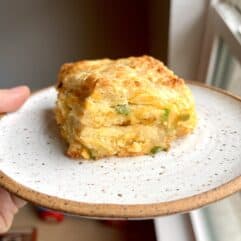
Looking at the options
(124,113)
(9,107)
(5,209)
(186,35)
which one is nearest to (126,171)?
(124,113)

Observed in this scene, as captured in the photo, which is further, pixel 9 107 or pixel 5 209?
pixel 5 209

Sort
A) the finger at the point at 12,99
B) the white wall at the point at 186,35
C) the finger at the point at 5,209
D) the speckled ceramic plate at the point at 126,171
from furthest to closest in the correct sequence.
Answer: the white wall at the point at 186,35 → the finger at the point at 5,209 → the finger at the point at 12,99 → the speckled ceramic plate at the point at 126,171

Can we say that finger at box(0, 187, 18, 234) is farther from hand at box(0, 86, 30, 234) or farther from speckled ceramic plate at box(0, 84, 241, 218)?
speckled ceramic plate at box(0, 84, 241, 218)

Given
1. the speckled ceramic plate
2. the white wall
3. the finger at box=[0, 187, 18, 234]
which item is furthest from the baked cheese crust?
the white wall

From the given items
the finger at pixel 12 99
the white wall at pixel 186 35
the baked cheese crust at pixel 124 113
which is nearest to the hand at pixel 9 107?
the finger at pixel 12 99

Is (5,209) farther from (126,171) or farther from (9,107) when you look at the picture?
(126,171)

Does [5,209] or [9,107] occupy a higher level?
[9,107]

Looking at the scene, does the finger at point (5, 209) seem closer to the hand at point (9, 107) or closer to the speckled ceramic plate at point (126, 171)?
the hand at point (9, 107)

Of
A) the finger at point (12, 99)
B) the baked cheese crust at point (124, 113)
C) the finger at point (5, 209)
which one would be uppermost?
the baked cheese crust at point (124, 113)
